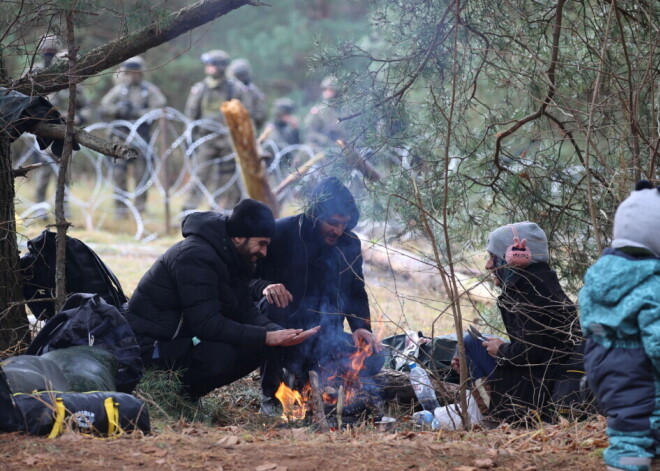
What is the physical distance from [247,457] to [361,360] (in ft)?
8.02

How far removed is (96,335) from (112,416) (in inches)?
35.0

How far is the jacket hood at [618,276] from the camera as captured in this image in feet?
11.3

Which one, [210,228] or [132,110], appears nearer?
[210,228]

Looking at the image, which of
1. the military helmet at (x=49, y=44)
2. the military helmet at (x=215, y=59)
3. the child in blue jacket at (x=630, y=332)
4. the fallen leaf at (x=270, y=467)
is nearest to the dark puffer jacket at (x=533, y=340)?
the child in blue jacket at (x=630, y=332)

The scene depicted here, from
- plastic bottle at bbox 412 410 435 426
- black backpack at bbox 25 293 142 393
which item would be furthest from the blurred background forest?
black backpack at bbox 25 293 142 393

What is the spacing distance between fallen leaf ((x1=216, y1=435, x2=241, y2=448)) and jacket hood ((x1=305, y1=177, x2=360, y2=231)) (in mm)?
2318

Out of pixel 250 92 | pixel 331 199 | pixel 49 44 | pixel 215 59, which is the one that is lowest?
pixel 331 199

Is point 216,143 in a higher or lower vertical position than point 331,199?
higher

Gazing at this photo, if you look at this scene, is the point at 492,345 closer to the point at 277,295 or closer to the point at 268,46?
the point at 277,295

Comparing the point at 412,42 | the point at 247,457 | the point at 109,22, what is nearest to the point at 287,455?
the point at 247,457

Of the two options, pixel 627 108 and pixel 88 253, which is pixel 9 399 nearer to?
pixel 88 253

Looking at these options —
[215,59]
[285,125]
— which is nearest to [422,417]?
[215,59]

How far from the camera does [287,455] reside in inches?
158

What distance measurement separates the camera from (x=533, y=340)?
222 inches
